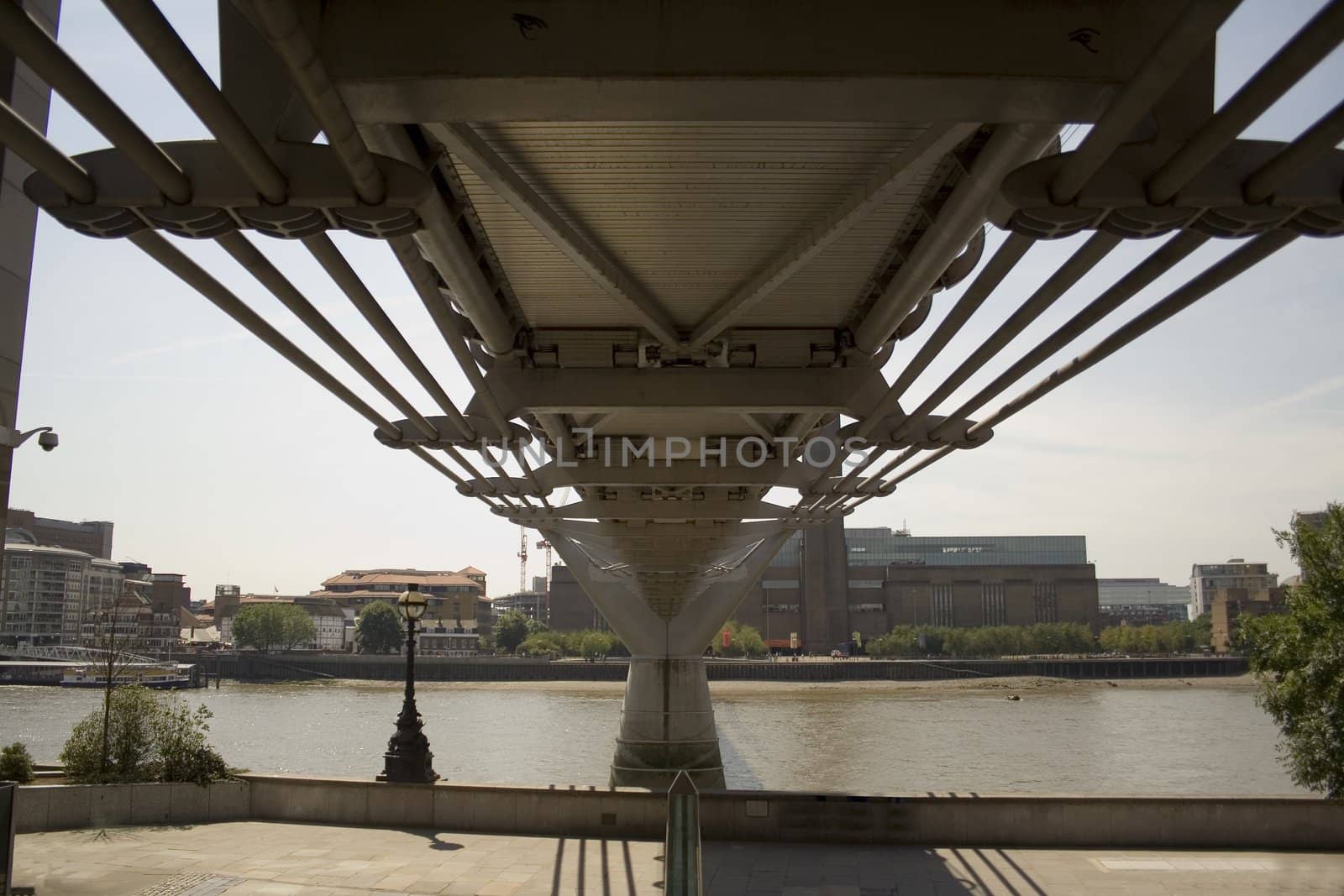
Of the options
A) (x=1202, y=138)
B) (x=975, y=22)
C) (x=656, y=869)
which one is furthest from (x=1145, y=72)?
(x=656, y=869)

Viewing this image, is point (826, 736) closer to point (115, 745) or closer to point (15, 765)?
point (115, 745)

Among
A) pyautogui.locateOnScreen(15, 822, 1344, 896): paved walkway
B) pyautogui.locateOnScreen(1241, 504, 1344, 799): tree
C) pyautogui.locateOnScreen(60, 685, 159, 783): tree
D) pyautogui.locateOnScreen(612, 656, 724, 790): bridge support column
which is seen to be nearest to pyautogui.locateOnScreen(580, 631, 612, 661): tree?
pyautogui.locateOnScreen(612, 656, 724, 790): bridge support column

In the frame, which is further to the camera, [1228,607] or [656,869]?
[1228,607]

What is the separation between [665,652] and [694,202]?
25.7 m

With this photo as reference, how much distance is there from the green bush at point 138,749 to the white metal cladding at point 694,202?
8.04 m

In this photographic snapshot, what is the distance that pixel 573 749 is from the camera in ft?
132

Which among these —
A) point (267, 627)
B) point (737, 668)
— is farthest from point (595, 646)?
point (267, 627)

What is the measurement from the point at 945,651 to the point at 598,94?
109274mm

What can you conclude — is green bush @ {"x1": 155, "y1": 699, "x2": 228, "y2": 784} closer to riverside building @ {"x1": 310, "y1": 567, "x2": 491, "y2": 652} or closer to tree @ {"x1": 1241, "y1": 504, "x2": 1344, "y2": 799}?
tree @ {"x1": 1241, "y1": 504, "x2": 1344, "y2": 799}

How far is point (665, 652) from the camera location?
32.3m

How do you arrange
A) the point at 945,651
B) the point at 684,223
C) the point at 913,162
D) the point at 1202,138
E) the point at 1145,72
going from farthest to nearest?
the point at 945,651 → the point at 684,223 → the point at 913,162 → the point at 1202,138 → the point at 1145,72

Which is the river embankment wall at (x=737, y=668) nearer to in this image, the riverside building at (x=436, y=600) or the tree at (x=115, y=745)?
the riverside building at (x=436, y=600)

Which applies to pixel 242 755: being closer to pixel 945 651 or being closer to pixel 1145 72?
pixel 1145 72

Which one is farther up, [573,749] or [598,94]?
[598,94]
